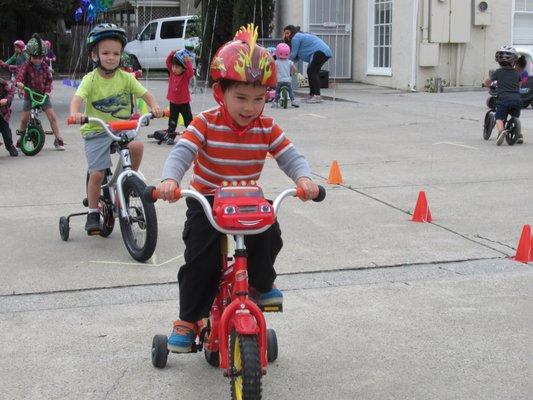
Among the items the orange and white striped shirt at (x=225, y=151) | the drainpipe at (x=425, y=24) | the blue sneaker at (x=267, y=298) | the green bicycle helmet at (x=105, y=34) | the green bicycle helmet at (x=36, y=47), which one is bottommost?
the blue sneaker at (x=267, y=298)

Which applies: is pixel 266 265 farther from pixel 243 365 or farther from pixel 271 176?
pixel 271 176

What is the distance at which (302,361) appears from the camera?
4.47 metres

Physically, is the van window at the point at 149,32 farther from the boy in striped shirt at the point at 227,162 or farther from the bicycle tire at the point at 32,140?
the boy in striped shirt at the point at 227,162

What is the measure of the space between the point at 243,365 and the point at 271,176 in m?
6.95

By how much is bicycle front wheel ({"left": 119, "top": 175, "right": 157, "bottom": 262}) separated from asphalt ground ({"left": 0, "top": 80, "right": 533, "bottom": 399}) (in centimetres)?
15

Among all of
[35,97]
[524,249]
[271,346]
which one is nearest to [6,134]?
[35,97]

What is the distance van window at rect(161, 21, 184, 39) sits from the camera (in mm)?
30859

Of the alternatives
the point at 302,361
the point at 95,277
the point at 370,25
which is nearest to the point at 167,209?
the point at 95,277

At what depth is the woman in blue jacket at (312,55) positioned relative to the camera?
19719mm

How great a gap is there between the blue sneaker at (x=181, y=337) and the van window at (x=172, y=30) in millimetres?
27566

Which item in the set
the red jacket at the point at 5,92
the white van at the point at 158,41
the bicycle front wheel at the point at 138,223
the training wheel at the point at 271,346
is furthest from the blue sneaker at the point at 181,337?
the white van at the point at 158,41

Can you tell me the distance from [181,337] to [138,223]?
2.45 meters

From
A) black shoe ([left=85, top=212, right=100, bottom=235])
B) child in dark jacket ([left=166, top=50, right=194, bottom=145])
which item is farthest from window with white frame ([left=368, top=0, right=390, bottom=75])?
black shoe ([left=85, top=212, right=100, bottom=235])

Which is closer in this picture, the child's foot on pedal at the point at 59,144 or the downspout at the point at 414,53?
the child's foot on pedal at the point at 59,144
